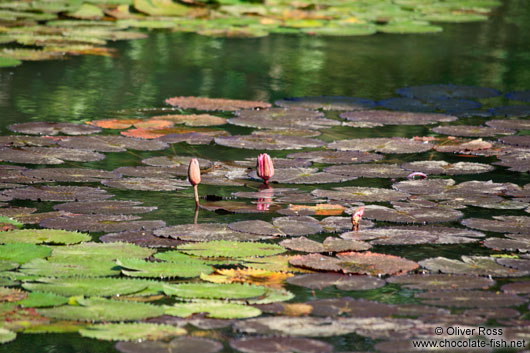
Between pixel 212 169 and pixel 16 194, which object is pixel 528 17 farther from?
pixel 16 194

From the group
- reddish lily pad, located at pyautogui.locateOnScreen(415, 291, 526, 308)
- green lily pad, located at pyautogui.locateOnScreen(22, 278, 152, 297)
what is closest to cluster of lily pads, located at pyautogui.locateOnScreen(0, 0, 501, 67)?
green lily pad, located at pyautogui.locateOnScreen(22, 278, 152, 297)

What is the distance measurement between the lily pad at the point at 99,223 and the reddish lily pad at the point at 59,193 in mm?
295

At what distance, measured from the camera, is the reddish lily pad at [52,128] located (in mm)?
5566

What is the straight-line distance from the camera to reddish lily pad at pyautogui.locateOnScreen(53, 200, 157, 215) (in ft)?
13.0

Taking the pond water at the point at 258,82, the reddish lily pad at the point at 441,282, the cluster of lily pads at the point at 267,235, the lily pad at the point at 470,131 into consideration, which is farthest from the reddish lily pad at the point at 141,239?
the lily pad at the point at 470,131

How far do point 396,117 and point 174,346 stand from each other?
3827 millimetres

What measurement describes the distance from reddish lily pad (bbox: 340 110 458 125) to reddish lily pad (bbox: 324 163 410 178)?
3.93ft

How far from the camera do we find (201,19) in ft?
38.2

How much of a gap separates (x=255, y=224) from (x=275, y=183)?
0.79 m

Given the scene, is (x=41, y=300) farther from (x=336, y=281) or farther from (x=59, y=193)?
(x=59, y=193)

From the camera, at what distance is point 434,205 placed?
412 cm

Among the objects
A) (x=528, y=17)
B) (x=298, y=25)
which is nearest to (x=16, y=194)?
(x=298, y=25)

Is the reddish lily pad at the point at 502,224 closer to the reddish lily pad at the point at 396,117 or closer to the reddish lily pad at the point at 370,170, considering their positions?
the reddish lily pad at the point at 370,170

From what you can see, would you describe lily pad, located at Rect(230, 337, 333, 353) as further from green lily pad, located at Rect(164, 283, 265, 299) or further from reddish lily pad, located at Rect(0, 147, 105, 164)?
reddish lily pad, located at Rect(0, 147, 105, 164)
